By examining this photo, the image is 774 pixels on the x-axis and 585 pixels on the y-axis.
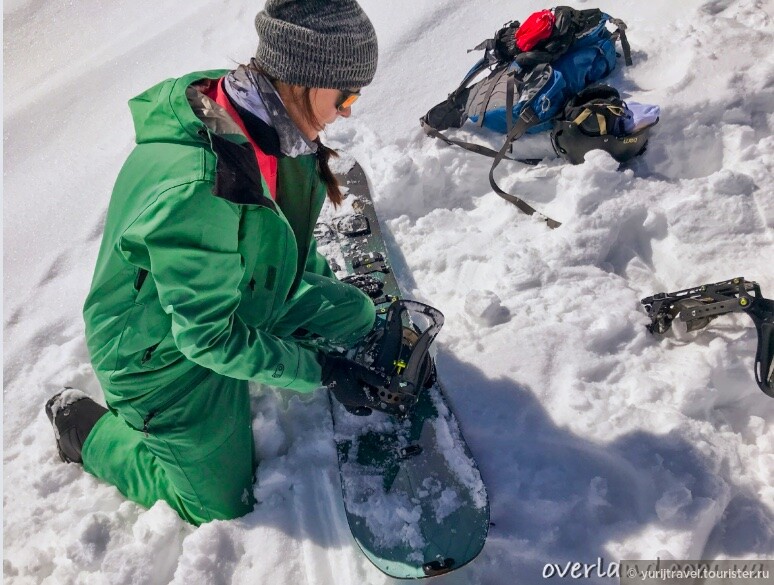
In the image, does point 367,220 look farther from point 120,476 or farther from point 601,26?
point 601,26

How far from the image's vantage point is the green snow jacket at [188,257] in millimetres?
1454

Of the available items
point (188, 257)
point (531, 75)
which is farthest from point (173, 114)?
point (531, 75)

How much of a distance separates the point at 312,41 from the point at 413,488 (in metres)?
1.60

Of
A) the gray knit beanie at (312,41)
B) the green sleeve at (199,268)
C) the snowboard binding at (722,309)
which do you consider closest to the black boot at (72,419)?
the green sleeve at (199,268)

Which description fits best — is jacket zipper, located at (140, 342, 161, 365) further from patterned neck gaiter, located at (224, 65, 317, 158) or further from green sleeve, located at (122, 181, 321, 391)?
patterned neck gaiter, located at (224, 65, 317, 158)

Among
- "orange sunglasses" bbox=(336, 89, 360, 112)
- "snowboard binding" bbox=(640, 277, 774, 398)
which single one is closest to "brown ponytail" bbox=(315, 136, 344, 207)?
"orange sunglasses" bbox=(336, 89, 360, 112)

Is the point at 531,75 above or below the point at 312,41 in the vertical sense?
below

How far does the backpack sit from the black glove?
1635 mm

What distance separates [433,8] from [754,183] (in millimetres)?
3072

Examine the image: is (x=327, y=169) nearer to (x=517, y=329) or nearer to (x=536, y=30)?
(x=517, y=329)

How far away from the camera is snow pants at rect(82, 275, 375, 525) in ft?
6.44

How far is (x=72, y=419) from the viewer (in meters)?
2.31

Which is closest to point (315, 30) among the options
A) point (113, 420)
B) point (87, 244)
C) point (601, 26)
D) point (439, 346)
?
point (439, 346)

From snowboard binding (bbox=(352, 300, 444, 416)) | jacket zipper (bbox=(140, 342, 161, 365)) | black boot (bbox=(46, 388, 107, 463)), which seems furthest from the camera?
black boot (bbox=(46, 388, 107, 463))
